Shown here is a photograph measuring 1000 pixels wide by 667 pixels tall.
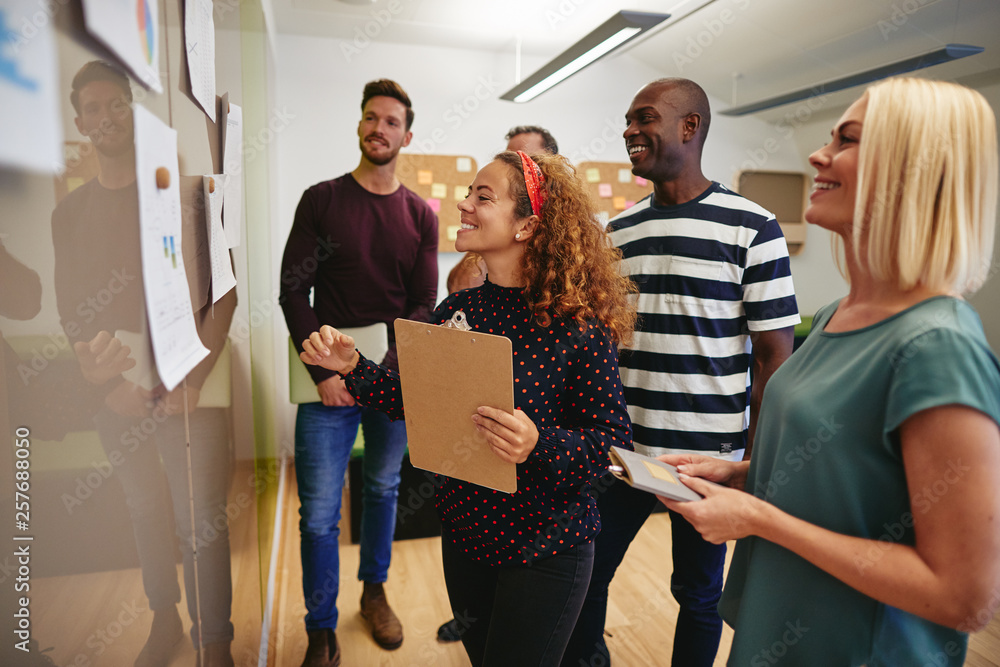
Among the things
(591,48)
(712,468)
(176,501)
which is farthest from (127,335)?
(591,48)

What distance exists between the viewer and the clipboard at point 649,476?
86cm

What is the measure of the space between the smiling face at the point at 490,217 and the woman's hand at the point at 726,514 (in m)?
0.69

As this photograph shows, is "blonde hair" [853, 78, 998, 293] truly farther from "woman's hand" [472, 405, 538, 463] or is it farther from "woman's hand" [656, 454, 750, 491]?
"woman's hand" [472, 405, 538, 463]

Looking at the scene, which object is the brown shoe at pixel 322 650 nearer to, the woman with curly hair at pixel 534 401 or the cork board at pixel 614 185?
the woman with curly hair at pixel 534 401

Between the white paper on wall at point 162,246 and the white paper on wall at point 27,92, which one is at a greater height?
the white paper on wall at point 27,92

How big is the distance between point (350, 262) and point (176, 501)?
132 cm

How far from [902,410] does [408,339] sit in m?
0.78

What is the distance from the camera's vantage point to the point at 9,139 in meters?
0.41

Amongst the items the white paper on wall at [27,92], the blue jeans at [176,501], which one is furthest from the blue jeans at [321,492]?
the white paper on wall at [27,92]

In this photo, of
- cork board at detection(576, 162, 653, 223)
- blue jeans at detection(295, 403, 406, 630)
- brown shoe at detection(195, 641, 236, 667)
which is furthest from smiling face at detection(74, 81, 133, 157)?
cork board at detection(576, 162, 653, 223)

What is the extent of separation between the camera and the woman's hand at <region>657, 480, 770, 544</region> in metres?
0.85

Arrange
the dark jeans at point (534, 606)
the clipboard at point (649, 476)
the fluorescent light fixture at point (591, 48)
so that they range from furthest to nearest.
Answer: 1. the fluorescent light fixture at point (591, 48)
2. the dark jeans at point (534, 606)
3. the clipboard at point (649, 476)

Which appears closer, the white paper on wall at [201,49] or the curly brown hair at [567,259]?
the white paper on wall at [201,49]

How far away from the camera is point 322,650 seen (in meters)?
2.00
